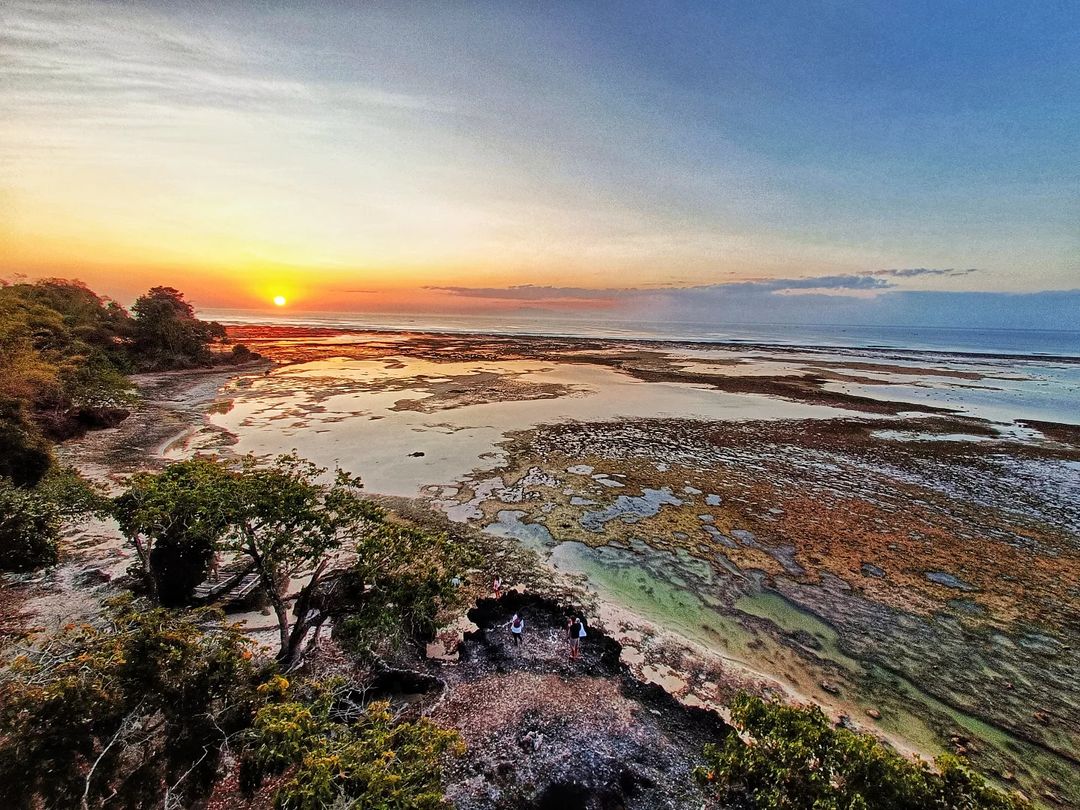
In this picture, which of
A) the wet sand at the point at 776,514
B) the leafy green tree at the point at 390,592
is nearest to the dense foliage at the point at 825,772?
the wet sand at the point at 776,514

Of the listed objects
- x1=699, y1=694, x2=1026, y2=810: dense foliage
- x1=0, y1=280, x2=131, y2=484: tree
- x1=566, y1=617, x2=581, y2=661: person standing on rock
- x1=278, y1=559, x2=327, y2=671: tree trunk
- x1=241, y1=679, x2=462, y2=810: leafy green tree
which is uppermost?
x1=0, y1=280, x2=131, y2=484: tree

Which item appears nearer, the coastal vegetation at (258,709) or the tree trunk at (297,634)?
the coastal vegetation at (258,709)

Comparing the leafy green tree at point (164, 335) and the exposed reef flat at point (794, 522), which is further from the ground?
the leafy green tree at point (164, 335)

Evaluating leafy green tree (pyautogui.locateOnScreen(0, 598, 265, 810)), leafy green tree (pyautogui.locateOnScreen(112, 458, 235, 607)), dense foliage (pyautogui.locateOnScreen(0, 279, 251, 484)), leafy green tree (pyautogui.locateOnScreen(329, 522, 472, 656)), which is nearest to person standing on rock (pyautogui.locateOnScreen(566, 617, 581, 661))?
leafy green tree (pyautogui.locateOnScreen(329, 522, 472, 656))

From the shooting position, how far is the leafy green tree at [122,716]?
215 inches

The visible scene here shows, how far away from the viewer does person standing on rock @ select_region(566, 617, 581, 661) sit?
37.8 ft

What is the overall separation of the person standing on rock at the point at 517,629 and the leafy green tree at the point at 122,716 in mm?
6539

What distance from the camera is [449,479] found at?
23016 mm

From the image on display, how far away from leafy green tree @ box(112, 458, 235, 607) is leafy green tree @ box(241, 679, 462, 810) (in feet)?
15.9

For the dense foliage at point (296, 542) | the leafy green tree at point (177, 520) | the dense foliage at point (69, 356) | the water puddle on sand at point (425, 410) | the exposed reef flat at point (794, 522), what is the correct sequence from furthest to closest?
1. the water puddle on sand at point (425, 410)
2. the dense foliage at point (69, 356)
3. the exposed reef flat at point (794, 522)
4. the dense foliage at point (296, 542)
5. the leafy green tree at point (177, 520)

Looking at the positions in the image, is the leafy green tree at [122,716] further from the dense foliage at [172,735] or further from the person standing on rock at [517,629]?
the person standing on rock at [517,629]

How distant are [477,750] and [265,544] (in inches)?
255

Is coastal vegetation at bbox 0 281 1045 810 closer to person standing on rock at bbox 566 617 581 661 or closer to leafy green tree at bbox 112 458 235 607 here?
leafy green tree at bbox 112 458 235 607

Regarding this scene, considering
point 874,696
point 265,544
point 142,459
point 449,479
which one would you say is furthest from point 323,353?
point 874,696
